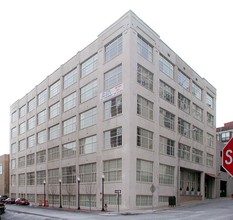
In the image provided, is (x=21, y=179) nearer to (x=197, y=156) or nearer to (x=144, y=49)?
(x=197, y=156)

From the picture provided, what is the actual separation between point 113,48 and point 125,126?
11683 mm

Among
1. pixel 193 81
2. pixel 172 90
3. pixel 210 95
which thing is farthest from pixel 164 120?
pixel 210 95

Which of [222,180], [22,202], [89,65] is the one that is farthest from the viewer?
[222,180]

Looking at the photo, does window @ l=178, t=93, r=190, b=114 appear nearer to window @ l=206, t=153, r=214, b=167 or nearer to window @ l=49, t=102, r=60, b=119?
window @ l=206, t=153, r=214, b=167

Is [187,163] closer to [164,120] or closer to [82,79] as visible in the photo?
[164,120]

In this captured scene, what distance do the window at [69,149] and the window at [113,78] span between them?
13.2 meters

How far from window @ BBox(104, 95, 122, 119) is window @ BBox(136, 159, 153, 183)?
6.99 metres

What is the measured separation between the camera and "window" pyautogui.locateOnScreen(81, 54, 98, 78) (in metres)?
53.6

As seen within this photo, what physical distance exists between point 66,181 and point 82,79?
17.0 m

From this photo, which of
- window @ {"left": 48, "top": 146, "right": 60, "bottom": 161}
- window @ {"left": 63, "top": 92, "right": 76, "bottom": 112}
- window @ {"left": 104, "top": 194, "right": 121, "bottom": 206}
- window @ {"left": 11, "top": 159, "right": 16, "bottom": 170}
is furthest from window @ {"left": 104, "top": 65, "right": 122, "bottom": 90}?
window @ {"left": 11, "top": 159, "right": 16, "bottom": 170}

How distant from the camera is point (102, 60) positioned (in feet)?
167

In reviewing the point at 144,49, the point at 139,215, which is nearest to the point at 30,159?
→ the point at 144,49

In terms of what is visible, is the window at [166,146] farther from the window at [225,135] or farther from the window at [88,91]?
the window at [225,135]

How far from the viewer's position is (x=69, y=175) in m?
58.2
